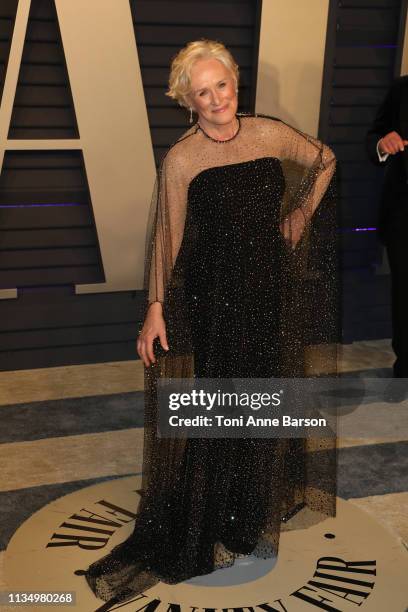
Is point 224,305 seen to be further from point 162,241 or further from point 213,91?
point 213,91

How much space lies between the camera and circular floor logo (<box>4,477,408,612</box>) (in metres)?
2.57

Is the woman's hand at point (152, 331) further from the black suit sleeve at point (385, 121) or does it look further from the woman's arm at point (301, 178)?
the black suit sleeve at point (385, 121)

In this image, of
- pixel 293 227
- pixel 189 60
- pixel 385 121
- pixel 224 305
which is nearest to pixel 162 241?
pixel 224 305

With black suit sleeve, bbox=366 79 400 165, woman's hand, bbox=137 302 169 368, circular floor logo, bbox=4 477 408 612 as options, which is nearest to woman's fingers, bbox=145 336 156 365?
woman's hand, bbox=137 302 169 368

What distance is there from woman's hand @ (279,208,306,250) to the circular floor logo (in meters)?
1.04

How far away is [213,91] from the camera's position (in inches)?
100.0

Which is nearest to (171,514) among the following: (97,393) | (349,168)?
(97,393)

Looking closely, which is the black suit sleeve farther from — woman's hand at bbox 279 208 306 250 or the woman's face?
the woman's face

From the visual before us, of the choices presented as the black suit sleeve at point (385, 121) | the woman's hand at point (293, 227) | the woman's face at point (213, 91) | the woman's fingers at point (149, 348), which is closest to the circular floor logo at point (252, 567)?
the woman's fingers at point (149, 348)

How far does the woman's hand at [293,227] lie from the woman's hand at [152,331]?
1.57 feet

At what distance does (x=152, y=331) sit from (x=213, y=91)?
0.78 metres

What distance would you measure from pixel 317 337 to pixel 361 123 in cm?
243

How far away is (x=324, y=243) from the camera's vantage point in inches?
115

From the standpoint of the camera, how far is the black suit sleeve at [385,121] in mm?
4180
